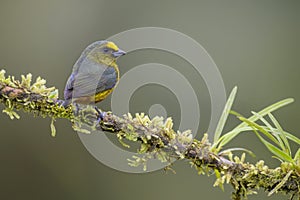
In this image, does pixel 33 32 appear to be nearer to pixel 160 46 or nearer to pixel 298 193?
pixel 160 46

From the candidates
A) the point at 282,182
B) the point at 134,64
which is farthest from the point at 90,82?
the point at 134,64

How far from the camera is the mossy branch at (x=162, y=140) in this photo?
1.86ft

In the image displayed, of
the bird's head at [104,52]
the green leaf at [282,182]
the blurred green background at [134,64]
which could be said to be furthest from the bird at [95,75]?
the blurred green background at [134,64]

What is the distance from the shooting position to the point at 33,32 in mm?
1738

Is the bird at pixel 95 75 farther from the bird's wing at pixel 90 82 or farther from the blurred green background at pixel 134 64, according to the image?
the blurred green background at pixel 134 64

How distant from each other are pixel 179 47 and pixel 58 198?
0.76 metres

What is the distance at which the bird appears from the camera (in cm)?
61

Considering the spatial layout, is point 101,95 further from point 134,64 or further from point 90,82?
point 134,64

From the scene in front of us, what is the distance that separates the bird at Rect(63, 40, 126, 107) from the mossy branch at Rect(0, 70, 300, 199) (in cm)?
3

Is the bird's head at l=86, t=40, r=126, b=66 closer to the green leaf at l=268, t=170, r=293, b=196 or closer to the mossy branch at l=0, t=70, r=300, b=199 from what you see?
the mossy branch at l=0, t=70, r=300, b=199

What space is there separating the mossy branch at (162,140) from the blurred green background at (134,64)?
1.12 meters

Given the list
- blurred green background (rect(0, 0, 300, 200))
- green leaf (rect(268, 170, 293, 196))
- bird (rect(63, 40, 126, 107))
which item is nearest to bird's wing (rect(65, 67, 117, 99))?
bird (rect(63, 40, 126, 107))

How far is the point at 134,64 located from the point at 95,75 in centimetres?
108

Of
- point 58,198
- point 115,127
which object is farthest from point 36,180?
point 115,127
